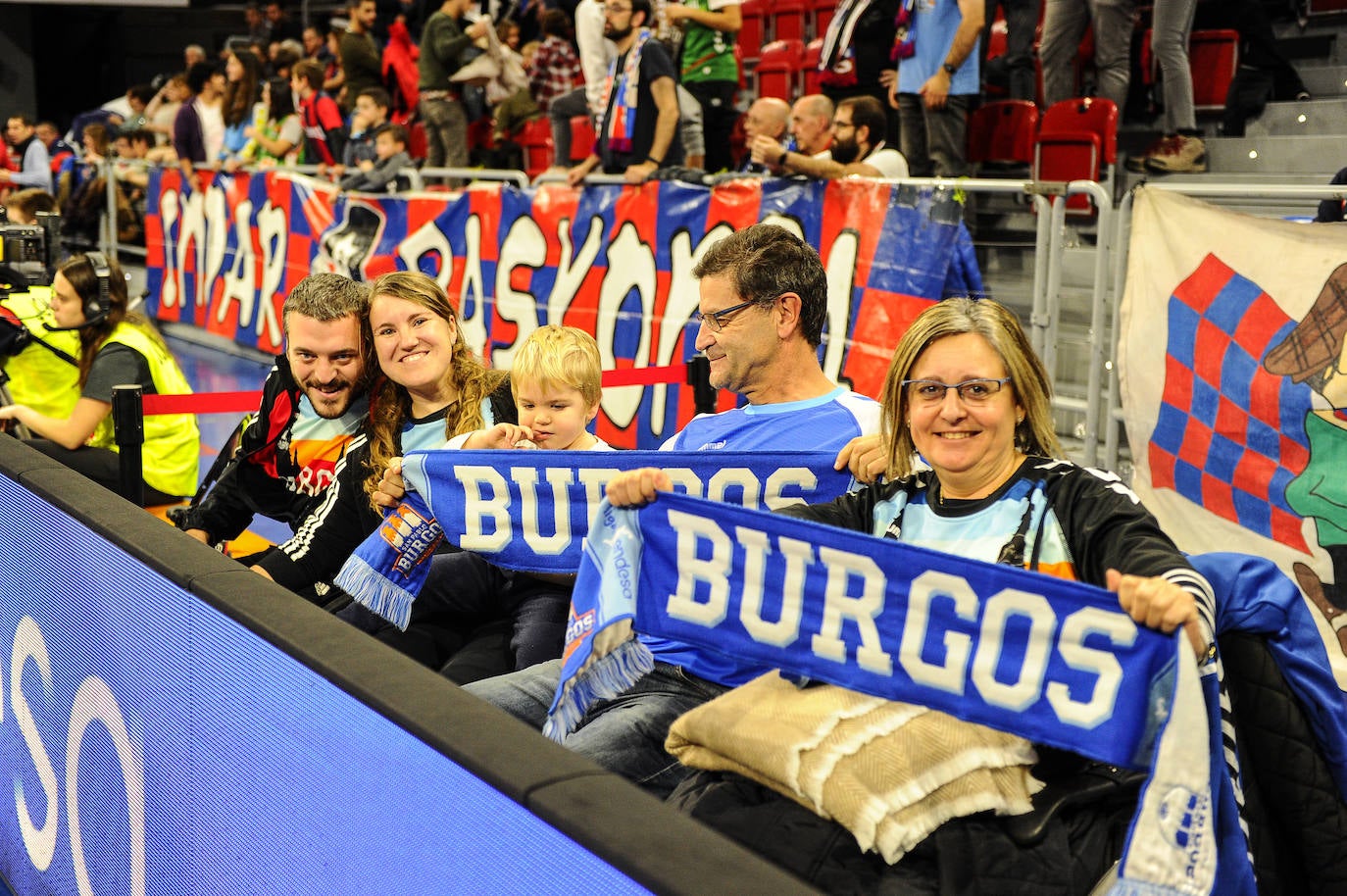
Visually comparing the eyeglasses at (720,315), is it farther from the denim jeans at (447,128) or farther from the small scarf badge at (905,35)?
the denim jeans at (447,128)

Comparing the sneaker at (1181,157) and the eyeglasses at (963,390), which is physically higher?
the sneaker at (1181,157)

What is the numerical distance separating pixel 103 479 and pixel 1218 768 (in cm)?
455

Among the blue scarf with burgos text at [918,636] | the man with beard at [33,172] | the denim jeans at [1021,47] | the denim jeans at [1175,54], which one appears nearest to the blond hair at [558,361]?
the blue scarf with burgos text at [918,636]

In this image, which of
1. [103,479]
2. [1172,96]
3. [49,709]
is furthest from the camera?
[1172,96]

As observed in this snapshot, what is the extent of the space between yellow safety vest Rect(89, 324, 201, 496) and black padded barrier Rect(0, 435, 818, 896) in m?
3.23

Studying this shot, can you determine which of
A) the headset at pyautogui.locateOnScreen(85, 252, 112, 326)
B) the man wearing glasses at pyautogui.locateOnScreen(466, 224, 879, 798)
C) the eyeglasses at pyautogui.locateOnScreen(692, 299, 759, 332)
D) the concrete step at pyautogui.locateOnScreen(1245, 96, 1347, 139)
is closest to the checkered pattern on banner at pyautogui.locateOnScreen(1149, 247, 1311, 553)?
the man wearing glasses at pyautogui.locateOnScreen(466, 224, 879, 798)

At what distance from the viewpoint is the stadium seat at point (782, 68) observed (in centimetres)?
1118

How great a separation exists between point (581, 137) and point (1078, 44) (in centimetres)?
396

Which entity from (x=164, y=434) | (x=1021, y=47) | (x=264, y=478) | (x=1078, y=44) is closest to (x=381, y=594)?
(x=264, y=478)

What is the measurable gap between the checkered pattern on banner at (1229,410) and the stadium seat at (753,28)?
852 cm

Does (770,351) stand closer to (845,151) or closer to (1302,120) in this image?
(845,151)

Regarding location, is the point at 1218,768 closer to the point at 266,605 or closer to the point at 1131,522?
the point at 1131,522

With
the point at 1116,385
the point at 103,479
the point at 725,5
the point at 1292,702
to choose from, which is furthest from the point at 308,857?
the point at 725,5

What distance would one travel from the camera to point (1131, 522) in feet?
6.70
